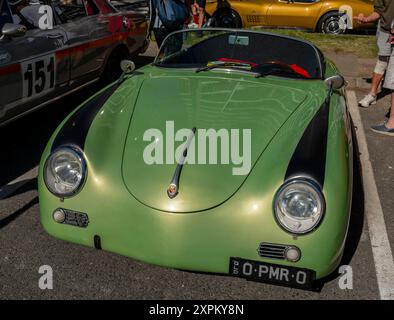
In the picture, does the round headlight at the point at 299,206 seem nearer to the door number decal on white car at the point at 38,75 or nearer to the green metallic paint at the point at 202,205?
the green metallic paint at the point at 202,205

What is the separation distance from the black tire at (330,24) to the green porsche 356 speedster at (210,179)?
7.61 meters

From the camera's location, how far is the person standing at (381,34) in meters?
5.20

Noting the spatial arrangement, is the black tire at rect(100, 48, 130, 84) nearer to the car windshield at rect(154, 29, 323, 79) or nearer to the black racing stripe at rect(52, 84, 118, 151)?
the car windshield at rect(154, 29, 323, 79)

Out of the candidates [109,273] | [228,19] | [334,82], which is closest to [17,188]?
[109,273]

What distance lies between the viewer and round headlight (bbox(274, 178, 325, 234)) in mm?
2219

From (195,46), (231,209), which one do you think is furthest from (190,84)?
(231,209)

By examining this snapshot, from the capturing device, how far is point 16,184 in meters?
3.69

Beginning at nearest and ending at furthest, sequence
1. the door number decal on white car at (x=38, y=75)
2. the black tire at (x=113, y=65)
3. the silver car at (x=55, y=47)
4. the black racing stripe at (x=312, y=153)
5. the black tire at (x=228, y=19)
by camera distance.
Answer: the black racing stripe at (x=312, y=153) < the silver car at (x=55, y=47) < the door number decal on white car at (x=38, y=75) < the black tire at (x=113, y=65) < the black tire at (x=228, y=19)

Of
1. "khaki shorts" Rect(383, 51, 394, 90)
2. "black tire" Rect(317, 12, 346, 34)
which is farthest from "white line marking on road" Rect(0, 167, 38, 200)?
"black tire" Rect(317, 12, 346, 34)

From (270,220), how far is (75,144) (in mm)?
1207

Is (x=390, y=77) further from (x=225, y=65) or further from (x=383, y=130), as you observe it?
(x=225, y=65)

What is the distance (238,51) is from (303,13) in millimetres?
6921

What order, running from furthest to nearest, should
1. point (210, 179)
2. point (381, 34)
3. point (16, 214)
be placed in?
point (381, 34) → point (16, 214) → point (210, 179)

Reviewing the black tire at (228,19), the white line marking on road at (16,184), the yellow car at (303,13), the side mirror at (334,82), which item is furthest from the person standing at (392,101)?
the black tire at (228,19)
